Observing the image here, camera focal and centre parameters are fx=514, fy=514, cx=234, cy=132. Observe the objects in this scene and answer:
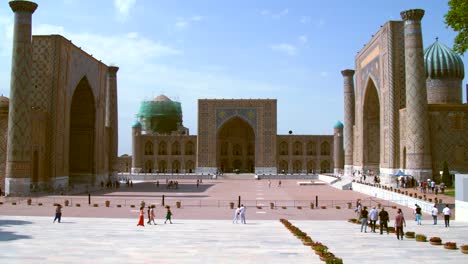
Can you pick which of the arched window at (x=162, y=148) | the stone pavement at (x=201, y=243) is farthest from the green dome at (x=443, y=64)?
the arched window at (x=162, y=148)

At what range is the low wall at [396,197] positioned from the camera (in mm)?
23930

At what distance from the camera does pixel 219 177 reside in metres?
61.2

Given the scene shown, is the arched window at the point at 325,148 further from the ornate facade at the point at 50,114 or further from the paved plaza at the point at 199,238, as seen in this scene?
the paved plaza at the point at 199,238

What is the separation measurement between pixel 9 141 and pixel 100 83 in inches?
554

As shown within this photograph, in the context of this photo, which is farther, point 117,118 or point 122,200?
point 117,118

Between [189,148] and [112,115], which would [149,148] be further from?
[112,115]

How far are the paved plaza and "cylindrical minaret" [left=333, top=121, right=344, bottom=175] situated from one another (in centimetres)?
3680

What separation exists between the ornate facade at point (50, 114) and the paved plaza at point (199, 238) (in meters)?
7.32

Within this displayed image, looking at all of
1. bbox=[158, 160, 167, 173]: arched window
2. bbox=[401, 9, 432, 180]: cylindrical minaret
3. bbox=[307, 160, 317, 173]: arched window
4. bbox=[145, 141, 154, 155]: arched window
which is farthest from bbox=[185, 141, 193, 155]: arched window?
bbox=[401, 9, 432, 180]: cylindrical minaret

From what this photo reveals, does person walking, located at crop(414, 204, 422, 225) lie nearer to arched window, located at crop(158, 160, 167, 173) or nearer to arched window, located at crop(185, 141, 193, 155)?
arched window, located at crop(185, 141, 193, 155)

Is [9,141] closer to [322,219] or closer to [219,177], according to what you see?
[322,219]

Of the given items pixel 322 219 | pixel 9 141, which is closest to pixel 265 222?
pixel 322 219

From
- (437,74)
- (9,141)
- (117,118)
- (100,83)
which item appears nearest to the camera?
(9,141)

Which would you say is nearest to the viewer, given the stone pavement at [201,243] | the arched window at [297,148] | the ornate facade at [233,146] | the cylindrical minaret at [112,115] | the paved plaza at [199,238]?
the stone pavement at [201,243]
